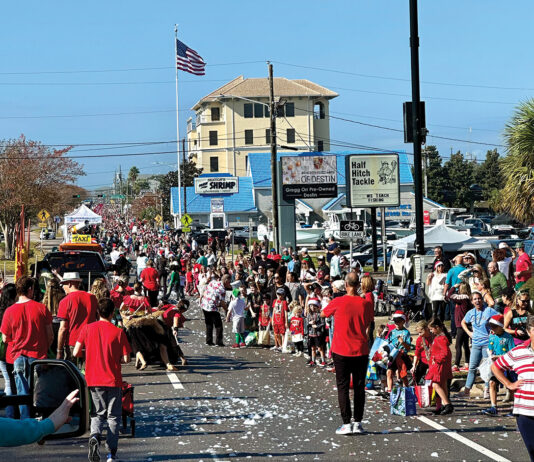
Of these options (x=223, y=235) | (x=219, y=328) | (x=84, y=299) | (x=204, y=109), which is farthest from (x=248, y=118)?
(x=84, y=299)

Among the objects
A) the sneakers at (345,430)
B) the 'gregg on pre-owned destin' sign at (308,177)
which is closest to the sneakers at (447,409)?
the sneakers at (345,430)

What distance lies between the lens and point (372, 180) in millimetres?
37906

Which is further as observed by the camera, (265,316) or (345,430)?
(265,316)

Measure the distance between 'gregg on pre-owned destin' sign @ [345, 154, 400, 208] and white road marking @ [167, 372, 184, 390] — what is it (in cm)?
2262

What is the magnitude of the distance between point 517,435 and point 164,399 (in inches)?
200

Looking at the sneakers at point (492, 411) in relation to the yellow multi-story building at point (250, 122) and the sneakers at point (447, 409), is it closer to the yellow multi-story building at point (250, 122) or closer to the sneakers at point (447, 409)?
the sneakers at point (447, 409)

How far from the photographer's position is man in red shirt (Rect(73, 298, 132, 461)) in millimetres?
9211

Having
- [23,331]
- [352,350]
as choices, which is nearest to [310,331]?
[352,350]

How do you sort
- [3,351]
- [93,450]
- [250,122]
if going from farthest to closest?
[250,122]
[3,351]
[93,450]

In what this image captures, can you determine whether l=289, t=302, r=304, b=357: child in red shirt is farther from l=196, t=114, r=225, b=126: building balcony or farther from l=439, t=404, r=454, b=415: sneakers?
l=196, t=114, r=225, b=126: building balcony

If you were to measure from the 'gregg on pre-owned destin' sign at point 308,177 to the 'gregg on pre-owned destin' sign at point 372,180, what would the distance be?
189cm

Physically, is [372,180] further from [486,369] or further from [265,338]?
[486,369]

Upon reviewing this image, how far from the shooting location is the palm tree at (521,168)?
69.8 feet

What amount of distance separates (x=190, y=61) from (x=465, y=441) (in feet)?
162
